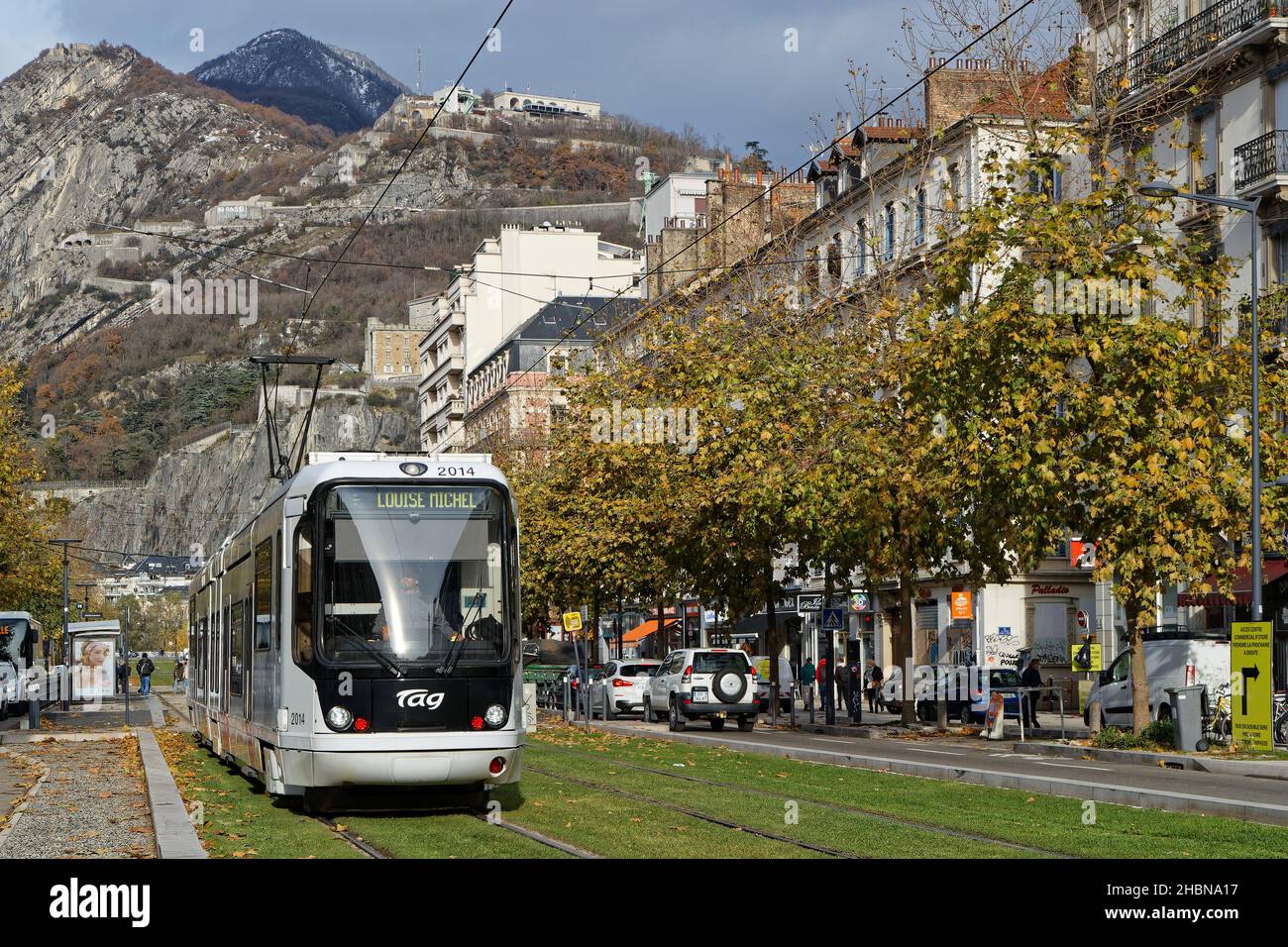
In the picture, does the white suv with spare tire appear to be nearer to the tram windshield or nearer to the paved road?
the paved road

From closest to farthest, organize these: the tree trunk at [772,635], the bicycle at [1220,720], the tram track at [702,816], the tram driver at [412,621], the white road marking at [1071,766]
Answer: the tram track at [702,816]
the tram driver at [412,621]
the white road marking at [1071,766]
the bicycle at [1220,720]
the tree trunk at [772,635]

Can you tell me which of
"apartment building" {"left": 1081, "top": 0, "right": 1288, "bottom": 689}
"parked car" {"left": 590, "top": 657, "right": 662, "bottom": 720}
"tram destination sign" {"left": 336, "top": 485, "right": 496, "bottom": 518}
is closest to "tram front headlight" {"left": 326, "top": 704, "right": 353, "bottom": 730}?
"tram destination sign" {"left": 336, "top": 485, "right": 496, "bottom": 518}

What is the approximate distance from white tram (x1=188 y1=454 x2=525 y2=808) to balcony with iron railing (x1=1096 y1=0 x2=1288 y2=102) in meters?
23.9

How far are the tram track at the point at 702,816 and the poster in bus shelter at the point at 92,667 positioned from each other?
42.1 m

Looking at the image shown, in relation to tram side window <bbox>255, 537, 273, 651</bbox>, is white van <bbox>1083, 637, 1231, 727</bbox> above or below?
below

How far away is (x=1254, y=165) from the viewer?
3684cm

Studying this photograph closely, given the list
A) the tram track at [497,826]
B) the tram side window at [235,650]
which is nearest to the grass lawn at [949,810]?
the tram track at [497,826]

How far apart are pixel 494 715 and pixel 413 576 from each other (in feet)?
4.69

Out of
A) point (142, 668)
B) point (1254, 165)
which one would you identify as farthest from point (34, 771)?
point (142, 668)

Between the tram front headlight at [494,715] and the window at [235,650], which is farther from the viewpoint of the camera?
the window at [235,650]

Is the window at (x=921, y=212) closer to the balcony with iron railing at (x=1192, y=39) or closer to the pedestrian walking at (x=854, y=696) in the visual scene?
the balcony with iron railing at (x=1192, y=39)

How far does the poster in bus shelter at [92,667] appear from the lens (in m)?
60.8

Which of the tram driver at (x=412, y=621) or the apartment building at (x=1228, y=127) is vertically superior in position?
the apartment building at (x=1228, y=127)

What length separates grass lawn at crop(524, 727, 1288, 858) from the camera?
1348 centimetres
